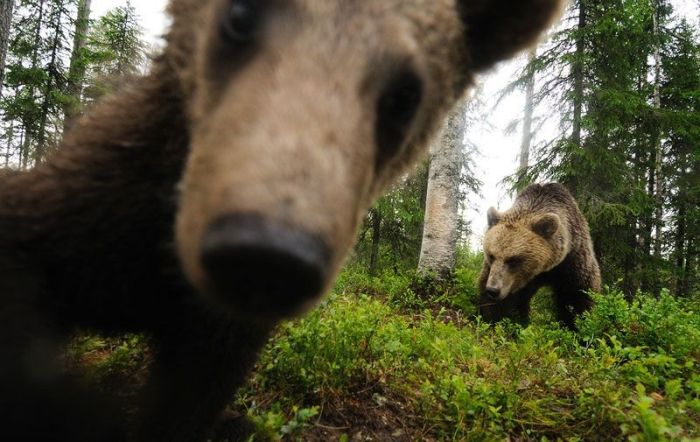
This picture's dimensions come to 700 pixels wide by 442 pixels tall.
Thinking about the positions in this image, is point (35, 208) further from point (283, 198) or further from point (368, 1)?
point (368, 1)

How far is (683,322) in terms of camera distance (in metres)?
4.76

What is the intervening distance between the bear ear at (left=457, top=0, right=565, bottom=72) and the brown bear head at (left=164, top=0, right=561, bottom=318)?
0.37 ft

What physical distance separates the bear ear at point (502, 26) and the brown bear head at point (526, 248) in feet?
19.6

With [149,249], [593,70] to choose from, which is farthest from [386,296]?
[593,70]

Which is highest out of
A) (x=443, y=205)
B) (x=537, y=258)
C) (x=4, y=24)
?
(x=4, y=24)

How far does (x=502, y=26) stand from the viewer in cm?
224

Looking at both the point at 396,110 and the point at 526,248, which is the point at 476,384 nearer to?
the point at 396,110

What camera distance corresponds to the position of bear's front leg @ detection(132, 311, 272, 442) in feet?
7.61

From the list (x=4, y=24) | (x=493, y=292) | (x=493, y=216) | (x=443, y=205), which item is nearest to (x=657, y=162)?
(x=493, y=216)

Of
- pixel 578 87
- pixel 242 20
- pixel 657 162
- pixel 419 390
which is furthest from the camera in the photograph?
pixel 657 162

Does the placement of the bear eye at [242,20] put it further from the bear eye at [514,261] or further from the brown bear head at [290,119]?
the bear eye at [514,261]

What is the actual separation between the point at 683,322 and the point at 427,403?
132 inches

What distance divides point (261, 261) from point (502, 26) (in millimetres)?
1807

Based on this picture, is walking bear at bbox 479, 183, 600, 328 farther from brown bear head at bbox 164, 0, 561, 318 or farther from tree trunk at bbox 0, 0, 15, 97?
tree trunk at bbox 0, 0, 15, 97
